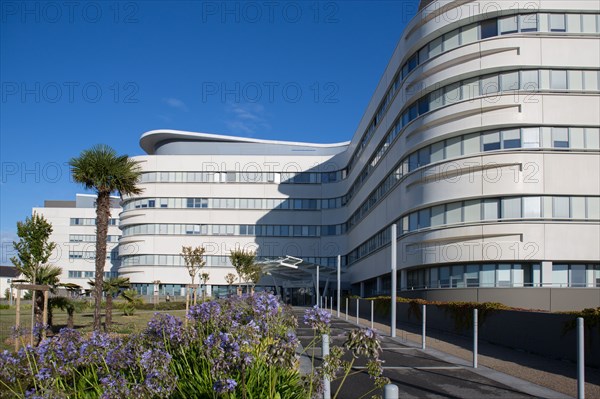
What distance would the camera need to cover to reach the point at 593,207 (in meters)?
33.6

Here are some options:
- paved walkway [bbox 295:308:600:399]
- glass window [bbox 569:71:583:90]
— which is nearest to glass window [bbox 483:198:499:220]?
glass window [bbox 569:71:583:90]

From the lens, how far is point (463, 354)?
17.9 m

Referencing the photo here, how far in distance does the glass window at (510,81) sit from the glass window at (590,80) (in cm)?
353

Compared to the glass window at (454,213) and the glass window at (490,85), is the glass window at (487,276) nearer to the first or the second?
the glass window at (454,213)

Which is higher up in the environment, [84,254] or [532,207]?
[532,207]

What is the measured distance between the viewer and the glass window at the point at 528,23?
3519cm

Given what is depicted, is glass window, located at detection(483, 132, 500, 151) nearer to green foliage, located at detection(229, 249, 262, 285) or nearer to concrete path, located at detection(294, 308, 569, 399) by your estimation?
concrete path, located at detection(294, 308, 569, 399)

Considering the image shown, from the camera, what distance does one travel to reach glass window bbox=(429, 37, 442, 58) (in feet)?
124

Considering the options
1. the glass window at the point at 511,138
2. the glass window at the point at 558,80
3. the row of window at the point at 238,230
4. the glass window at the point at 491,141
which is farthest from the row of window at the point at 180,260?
the glass window at the point at 558,80

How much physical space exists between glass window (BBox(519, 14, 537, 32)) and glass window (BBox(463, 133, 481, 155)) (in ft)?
20.7

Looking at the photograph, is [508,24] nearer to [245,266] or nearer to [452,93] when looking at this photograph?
[452,93]

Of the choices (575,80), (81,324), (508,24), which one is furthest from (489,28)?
(81,324)

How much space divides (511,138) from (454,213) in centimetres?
508

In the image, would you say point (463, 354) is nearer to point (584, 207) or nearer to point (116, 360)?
point (116, 360)
